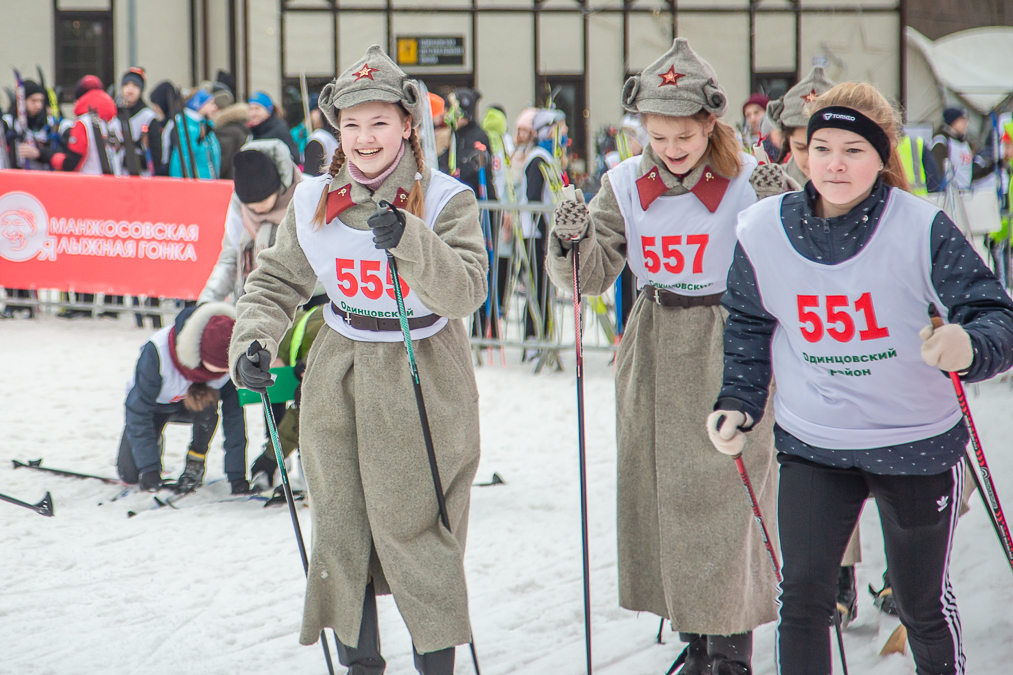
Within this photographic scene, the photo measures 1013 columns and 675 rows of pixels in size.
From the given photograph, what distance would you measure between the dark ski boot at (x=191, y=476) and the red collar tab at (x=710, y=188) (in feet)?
10.3

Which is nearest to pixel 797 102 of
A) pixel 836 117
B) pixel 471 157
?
pixel 836 117

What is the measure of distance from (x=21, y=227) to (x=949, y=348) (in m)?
7.68

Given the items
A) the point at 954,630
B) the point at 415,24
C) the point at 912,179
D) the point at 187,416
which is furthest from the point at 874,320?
the point at 415,24

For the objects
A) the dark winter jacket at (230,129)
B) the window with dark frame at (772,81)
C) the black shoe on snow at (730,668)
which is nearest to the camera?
the black shoe on snow at (730,668)

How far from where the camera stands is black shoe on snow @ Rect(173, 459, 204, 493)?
4.97 metres

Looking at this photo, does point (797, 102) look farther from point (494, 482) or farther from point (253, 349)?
point (494, 482)

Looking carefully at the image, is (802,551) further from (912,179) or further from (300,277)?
(912,179)

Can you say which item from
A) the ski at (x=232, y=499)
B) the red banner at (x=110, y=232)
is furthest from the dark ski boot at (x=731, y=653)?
the red banner at (x=110, y=232)

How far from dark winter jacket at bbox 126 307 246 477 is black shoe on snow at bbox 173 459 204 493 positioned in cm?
16

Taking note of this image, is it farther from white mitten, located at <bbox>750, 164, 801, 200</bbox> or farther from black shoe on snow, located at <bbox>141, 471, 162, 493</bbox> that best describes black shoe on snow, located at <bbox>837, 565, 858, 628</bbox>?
black shoe on snow, located at <bbox>141, 471, 162, 493</bbox>

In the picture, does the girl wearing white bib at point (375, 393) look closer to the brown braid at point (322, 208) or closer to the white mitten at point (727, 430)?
the brown braid at point (322, 208)

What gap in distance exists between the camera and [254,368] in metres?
2.65

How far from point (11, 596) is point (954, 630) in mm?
3179

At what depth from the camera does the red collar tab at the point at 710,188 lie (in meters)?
2.91
